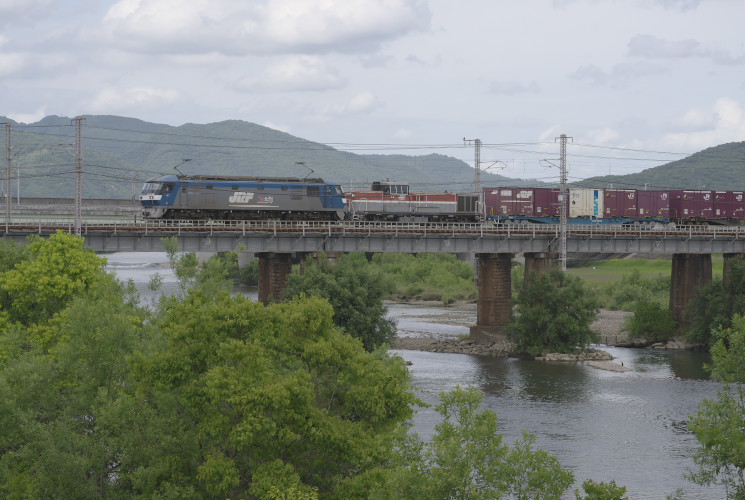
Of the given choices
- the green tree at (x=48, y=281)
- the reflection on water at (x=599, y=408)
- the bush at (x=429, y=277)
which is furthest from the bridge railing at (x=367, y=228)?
the bush at (x=429, y=277)

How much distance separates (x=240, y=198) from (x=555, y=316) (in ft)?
94.9

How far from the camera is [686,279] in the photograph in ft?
359

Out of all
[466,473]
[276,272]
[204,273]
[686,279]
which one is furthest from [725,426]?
[686,279]

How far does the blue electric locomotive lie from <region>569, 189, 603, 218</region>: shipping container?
27264mm

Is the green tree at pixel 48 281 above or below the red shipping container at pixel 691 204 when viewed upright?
below

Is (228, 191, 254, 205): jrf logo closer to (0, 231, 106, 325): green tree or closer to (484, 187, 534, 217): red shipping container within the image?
(484, 187, 534, 217): red shipping container

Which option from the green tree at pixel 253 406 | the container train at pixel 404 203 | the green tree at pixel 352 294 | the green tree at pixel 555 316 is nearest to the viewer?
the green tree at pixel 253 406

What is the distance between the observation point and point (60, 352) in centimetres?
4062

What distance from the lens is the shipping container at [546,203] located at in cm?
11056

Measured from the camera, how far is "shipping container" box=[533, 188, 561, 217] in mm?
110562

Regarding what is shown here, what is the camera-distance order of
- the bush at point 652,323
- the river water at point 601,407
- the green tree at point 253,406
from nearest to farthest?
the green tree at point 253,406, the river water at point 601,407, the bush at point 652,323

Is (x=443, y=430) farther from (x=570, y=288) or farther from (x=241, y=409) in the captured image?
(x=570, y=288)

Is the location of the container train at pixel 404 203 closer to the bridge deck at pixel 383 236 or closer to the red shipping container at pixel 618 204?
the red shipping container at pixel 618 204

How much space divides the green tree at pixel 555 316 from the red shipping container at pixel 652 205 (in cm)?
2183
